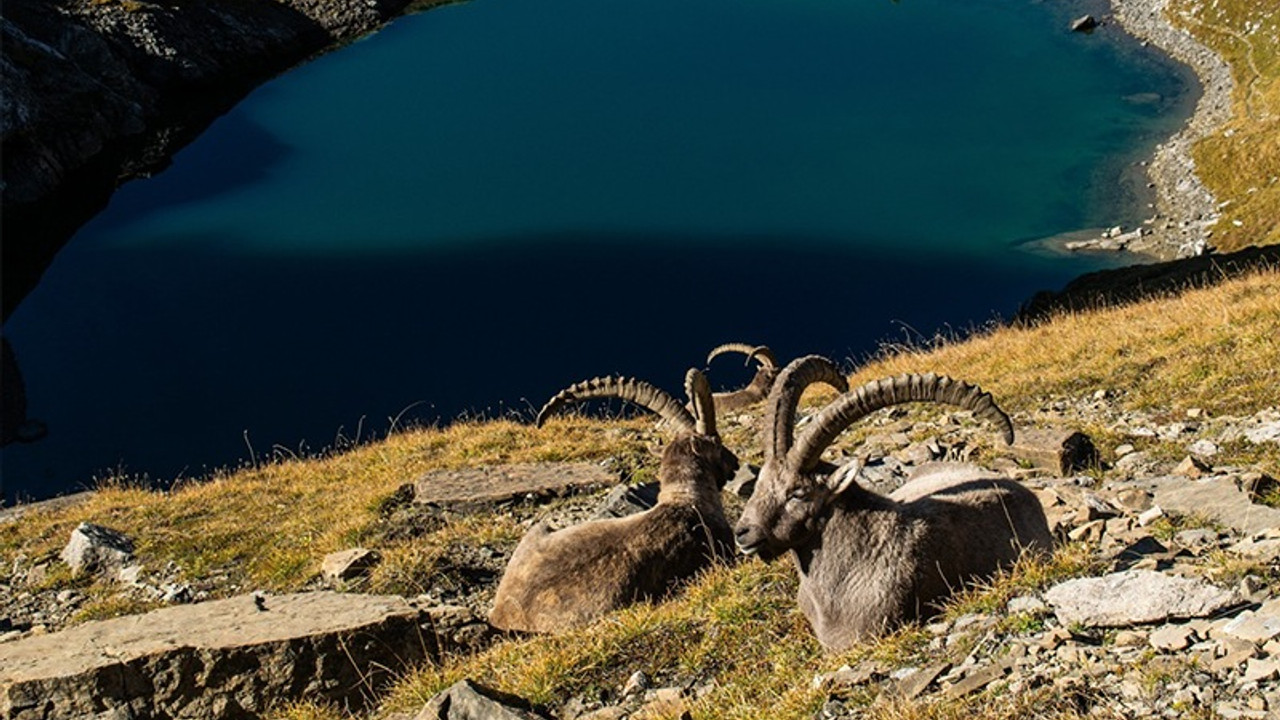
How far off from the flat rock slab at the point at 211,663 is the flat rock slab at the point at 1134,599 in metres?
5.77

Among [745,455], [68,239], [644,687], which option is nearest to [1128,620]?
[644,687]

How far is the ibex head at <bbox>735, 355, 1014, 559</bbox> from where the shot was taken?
32.0 feet

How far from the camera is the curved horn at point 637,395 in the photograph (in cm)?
1565

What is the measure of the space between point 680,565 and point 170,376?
143 feet

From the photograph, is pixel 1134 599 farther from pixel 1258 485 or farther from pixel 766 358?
pixel 766 358

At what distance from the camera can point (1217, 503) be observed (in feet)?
34.7

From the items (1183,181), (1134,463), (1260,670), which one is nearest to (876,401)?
(1260,670)

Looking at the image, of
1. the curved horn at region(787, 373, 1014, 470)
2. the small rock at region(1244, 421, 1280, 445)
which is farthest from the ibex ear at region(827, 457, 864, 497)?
the small rock at region(1244, 421, 1280, 445)

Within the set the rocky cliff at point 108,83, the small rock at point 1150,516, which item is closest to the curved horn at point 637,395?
the small rock at point 1150,516

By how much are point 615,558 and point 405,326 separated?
44.1m

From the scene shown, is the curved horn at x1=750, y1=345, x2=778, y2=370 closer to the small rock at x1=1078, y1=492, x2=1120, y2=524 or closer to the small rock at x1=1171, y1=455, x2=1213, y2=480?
the small rock at x1=1171, y1=455, x2=1213, y2=480

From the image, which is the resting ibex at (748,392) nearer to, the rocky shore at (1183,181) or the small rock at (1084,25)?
the rocky shore at (1183,181)

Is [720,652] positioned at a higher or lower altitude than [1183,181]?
higher

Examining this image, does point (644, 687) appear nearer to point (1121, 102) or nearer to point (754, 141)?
point (754, 141)
